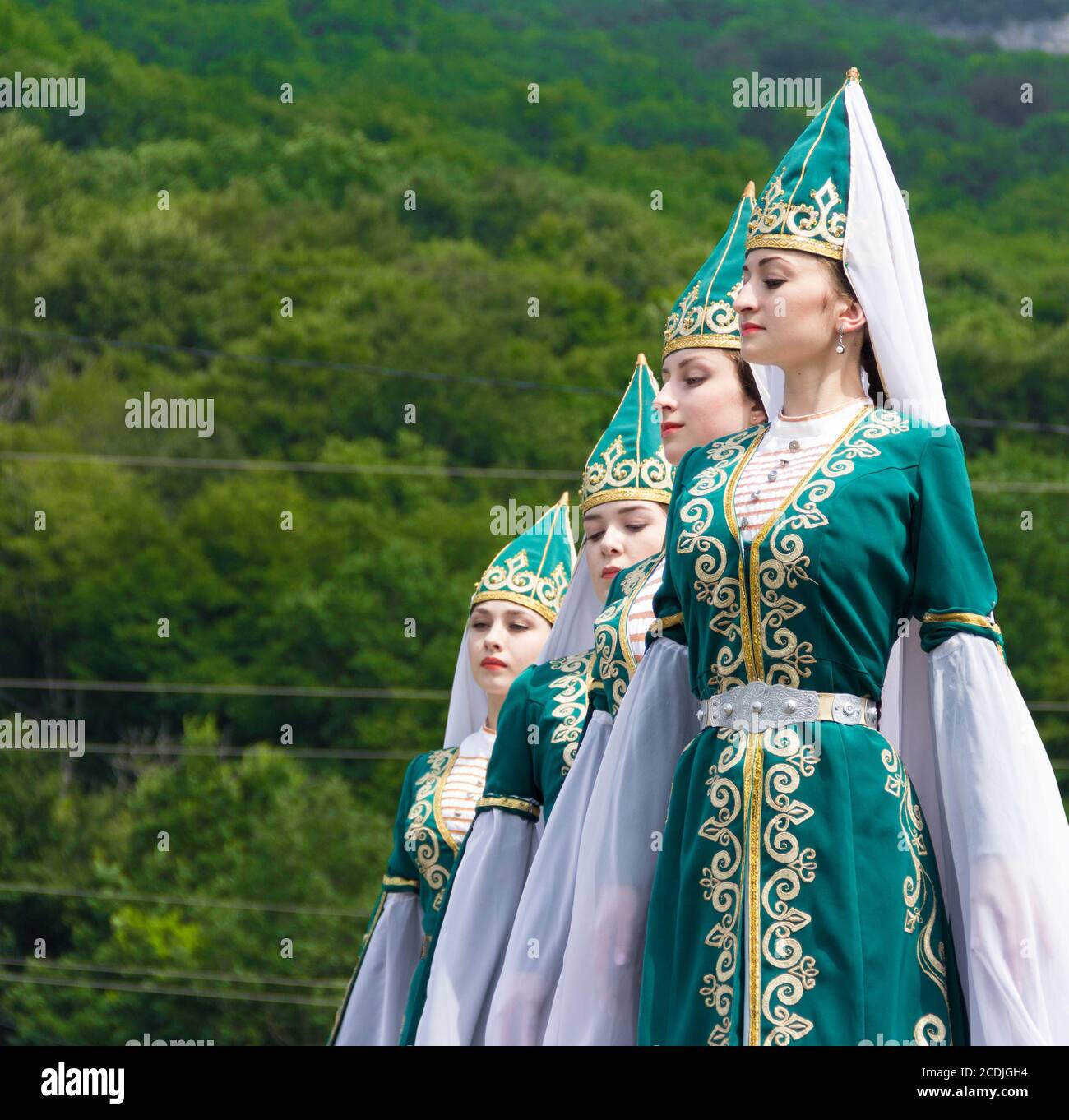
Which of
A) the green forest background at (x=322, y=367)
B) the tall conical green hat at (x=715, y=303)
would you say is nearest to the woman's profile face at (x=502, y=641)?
the tall conical green hat at (x=715, y=303)

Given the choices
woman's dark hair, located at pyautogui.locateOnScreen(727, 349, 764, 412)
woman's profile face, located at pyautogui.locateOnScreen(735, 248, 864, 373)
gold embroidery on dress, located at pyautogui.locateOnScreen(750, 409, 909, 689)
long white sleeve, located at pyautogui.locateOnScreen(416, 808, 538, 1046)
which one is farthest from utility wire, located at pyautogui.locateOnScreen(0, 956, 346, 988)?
gold embroidery on dress, located at pyautogui.locateOnScreen(750, 409, 909, 689)

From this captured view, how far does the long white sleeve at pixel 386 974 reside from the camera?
5711 mm

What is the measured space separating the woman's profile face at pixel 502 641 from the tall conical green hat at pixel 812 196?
8.28ft

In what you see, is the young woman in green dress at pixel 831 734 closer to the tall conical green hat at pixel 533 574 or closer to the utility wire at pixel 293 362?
the tall conical green hat at pixel 533 574

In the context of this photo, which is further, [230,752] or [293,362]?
[293,362]

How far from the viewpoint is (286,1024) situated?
20.5m

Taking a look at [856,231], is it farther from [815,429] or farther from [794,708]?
[794,708]

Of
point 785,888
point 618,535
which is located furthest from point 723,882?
point 618,535

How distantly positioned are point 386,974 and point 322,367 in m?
21.6

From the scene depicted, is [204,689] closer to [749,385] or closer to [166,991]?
[166,991]

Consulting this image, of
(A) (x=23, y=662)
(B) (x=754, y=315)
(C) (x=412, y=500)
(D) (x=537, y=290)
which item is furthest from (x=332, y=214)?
(B) (x=754, y=315)

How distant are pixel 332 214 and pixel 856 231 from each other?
26.6 m

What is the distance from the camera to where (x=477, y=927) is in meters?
4.39

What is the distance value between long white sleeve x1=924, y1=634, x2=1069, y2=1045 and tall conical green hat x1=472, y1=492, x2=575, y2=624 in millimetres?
2822
